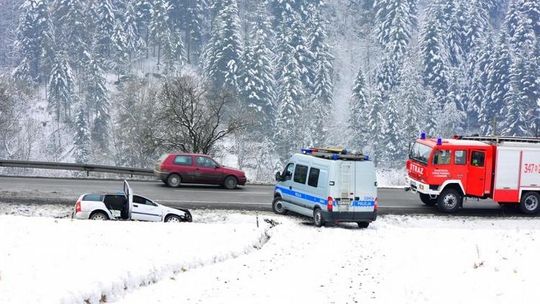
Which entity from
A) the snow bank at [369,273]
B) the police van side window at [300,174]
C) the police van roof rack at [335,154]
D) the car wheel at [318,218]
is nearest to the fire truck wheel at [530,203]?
the police van roof rack at [335,154]

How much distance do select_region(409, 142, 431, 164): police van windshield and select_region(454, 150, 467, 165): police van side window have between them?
1.15 metres

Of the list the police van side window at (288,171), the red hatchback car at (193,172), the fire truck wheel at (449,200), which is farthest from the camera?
the red hatchback car at (193,172)

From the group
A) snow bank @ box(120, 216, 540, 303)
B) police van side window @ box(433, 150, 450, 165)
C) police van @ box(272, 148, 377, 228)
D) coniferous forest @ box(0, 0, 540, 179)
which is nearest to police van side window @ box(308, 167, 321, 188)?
police van @ box(272, 148, 377, 228)

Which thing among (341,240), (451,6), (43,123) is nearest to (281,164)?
(43,123)

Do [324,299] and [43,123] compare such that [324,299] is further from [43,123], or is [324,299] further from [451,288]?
[43,123]

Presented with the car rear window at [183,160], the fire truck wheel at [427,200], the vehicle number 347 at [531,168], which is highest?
the vehicle number 347 at [531,168]

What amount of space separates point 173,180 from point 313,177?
919 centimetres

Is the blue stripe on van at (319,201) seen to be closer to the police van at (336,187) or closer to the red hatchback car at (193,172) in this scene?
the police van at (336,187)

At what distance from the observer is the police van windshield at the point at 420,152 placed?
1022 inches

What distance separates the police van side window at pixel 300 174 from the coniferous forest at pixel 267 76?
47.8m

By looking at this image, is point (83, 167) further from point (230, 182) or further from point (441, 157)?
point (441, 157)

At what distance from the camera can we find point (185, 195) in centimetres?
2705

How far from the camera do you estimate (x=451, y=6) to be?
393 ft

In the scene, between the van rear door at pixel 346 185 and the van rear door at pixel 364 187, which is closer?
the van rear door at pixel 346 185
